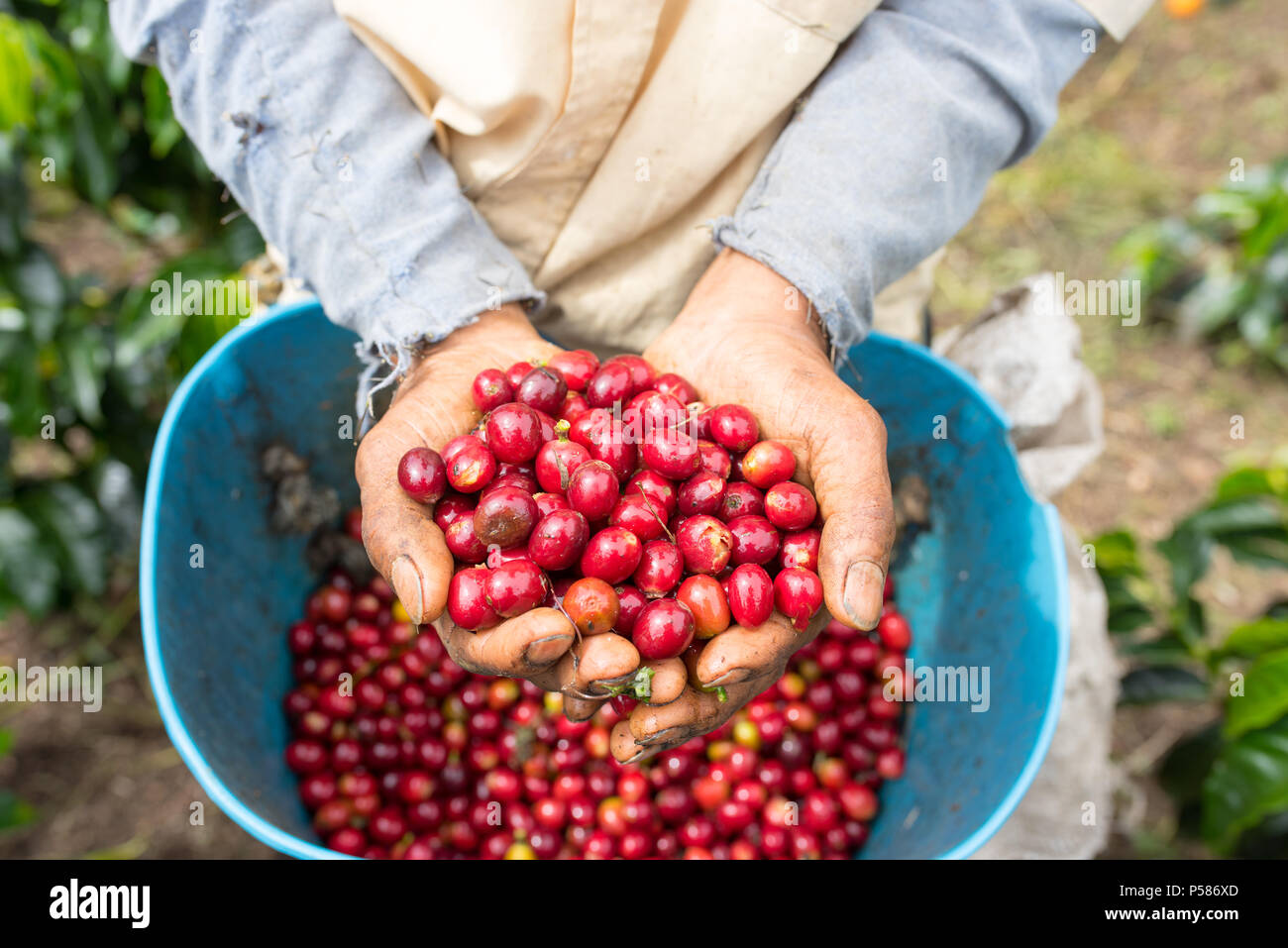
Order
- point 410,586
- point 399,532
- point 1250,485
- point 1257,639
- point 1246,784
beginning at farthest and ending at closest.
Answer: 1. point 1250,485
2. point 1257,639
3. point 1246,784
4. point 399,532
5. point 410,586

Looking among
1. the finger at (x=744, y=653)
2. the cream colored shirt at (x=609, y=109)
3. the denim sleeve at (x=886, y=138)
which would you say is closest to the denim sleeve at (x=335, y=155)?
the cream colored shirt at (x=609, y=109)

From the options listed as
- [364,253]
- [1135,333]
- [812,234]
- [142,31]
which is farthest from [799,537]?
[1135,333]

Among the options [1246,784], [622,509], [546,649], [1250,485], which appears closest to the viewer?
[546,649]

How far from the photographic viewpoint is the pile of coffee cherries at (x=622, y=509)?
2037 millimetres

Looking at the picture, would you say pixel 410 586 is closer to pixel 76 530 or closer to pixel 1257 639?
pixel 76 530

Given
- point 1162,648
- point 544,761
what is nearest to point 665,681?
point 544,761

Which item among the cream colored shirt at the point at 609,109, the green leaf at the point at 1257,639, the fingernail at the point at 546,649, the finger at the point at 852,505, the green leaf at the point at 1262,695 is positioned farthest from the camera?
the green leaf at the point at 1257,639

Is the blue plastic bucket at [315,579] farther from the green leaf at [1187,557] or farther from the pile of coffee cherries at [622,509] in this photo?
the green leaf at [1187,557]

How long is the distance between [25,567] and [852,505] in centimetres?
347

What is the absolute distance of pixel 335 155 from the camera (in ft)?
8.00

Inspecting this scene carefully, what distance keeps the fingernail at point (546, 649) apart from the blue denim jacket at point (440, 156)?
1000 mm

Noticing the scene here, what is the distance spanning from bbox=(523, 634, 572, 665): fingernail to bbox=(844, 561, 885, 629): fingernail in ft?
2.00

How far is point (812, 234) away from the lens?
8.04 feet

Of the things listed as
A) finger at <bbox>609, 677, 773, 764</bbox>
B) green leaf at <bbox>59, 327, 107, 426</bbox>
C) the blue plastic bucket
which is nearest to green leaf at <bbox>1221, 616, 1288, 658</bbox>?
the blue plastic bucket
